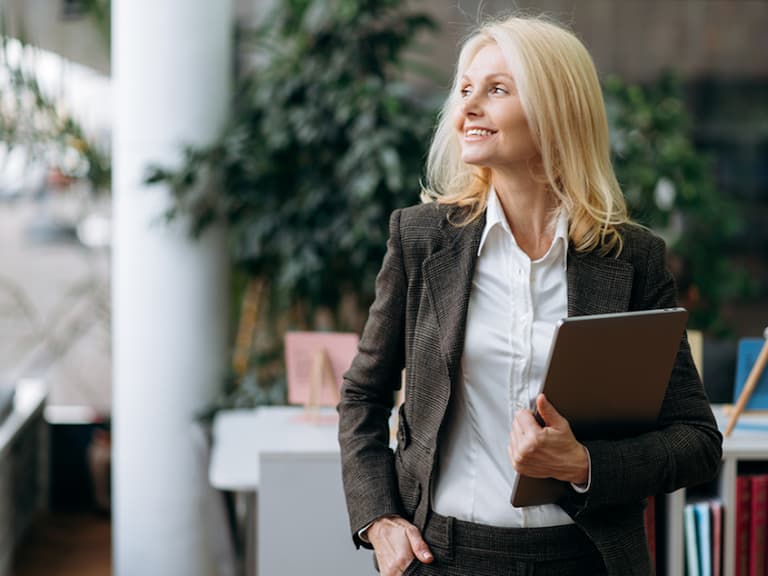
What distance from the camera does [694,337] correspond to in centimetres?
254

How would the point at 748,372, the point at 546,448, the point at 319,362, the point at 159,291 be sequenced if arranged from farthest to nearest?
the point at 159,291, the point at 319,362, the point at 748,372, the point at 546,448

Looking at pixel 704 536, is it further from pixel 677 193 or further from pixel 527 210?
pixel 677 193

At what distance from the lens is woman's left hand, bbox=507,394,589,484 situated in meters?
1.26

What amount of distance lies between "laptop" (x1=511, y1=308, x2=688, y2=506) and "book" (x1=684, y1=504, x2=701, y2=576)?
41.5 inches

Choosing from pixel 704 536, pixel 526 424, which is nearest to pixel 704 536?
pixel 704 536

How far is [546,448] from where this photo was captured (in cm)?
127

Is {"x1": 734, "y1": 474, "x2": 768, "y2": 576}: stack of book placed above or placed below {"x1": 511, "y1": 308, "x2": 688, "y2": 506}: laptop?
below

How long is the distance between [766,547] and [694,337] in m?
0.52

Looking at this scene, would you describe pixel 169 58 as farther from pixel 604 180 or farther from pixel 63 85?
pixel 604 180

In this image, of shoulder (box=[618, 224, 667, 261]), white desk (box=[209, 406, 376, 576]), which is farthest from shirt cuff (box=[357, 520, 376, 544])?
white desk (box=[209, 406, 376, 576])

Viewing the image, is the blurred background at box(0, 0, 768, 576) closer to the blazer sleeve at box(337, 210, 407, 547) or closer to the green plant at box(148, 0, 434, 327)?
the green plant at box(148, 0, 434, 327)

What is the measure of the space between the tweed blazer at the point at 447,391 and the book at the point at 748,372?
1.10 metres

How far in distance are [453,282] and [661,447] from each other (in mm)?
355

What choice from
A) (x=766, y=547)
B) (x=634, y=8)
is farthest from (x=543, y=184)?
(x=634, y=8)
